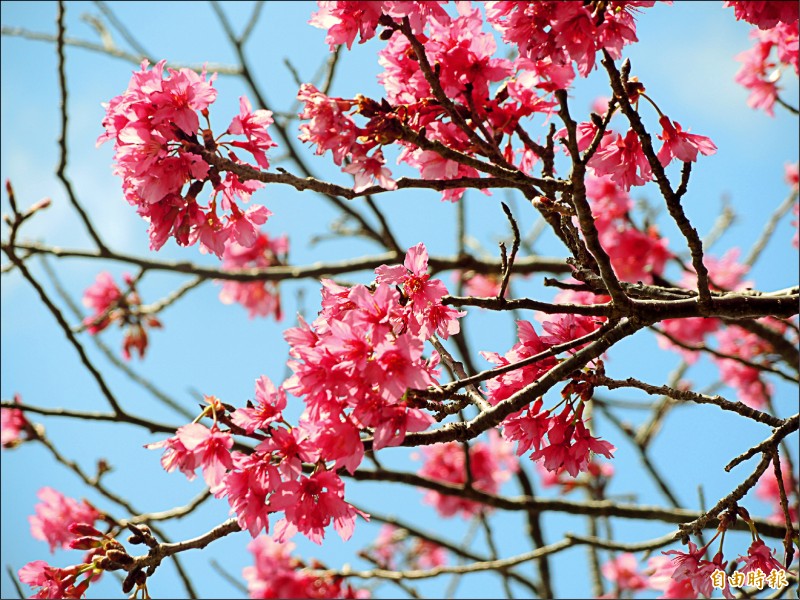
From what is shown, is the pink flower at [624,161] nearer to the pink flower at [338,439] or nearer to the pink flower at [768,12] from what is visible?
the pink flower at [768,12]

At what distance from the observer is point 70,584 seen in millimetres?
1896

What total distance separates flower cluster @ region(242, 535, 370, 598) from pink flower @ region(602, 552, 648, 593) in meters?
2.16

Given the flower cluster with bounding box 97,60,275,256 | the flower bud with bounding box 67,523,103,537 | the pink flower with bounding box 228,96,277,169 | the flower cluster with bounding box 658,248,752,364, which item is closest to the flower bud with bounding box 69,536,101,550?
the flower bud with bounding box 67,523,103,537

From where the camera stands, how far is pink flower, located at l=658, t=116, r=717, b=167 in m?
1.86

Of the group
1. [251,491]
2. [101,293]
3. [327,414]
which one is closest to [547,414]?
[327,414]

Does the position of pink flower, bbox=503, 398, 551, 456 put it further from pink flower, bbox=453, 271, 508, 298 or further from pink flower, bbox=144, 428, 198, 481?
pink flower, bbox=453, 271, 508, 298

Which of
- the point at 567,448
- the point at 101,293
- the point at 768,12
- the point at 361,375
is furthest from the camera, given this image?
the point at 101,293

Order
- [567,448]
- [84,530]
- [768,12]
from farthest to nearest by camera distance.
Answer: [84,530]
[567,448]
[768,12]

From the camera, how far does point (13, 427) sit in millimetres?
3764

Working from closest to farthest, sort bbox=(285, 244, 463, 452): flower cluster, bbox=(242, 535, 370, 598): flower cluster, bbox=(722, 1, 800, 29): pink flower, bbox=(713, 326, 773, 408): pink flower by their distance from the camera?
bbox=(285, 244, 463, 452): flower cluster
bbox=(722, 1, 800, 29): pink flower
bbox=(242, 535, 370, 598): flower cluster
bbox=(713, 326, 773, 408): pink flower

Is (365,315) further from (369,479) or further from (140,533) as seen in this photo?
(369,479)

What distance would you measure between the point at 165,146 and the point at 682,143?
1.22 metres

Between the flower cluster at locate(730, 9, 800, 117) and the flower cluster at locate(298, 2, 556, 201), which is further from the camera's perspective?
the flower cluster at locate(730, 9, 800, 117)

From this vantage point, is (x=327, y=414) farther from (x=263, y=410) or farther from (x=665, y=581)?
(x=665, y=581)
